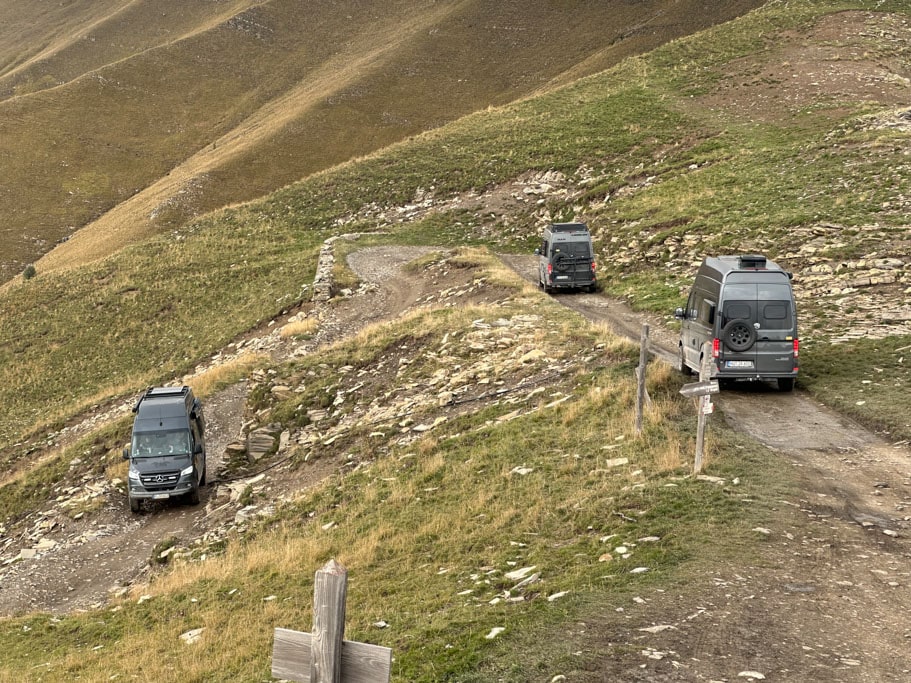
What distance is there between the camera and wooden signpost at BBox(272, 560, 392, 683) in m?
4.91

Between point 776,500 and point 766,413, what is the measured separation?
211 inches

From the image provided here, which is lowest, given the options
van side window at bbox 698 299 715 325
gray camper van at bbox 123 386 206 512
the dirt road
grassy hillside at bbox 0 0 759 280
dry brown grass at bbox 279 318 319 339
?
gray camper van at bbox 123 386 206 512

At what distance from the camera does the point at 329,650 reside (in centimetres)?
498

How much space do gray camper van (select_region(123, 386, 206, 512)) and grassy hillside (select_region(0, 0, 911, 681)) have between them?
3.24 meters

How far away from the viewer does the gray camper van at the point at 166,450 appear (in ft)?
71.4

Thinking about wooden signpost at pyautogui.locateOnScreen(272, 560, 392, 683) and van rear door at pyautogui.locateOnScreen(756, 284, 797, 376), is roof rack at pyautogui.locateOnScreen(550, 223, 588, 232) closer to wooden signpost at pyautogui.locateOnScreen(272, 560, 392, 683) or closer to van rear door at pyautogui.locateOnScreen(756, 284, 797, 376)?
van rear door at pyautogui.locateOnScreen(756, 284, 797, 376)

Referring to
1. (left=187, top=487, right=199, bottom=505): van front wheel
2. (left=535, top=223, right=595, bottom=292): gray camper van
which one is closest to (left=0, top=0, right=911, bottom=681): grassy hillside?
(left=535, top=223, right=595, bottom=292): gray camper van

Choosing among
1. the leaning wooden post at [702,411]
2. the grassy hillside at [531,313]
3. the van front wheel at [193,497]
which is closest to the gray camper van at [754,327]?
the grassy hillside at [531,313]

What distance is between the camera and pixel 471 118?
73438 mm

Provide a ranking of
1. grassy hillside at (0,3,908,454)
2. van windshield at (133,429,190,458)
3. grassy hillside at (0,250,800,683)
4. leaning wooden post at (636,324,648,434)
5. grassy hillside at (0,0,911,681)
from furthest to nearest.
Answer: grassy hillside at (0,3,908,454), van windshield at (133,429,190,458), leaning wooden post at (636,324,648,434), grassy hillside at (0,0,911,681), grassy hillside at (0,250,800,683)

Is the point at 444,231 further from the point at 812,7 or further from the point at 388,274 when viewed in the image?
the point at 812,7

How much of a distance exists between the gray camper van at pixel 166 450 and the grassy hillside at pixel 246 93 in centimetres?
A: 4396

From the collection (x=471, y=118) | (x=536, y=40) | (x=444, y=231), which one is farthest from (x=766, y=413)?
(x=536, y=40)

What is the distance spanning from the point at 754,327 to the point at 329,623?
605 inches
